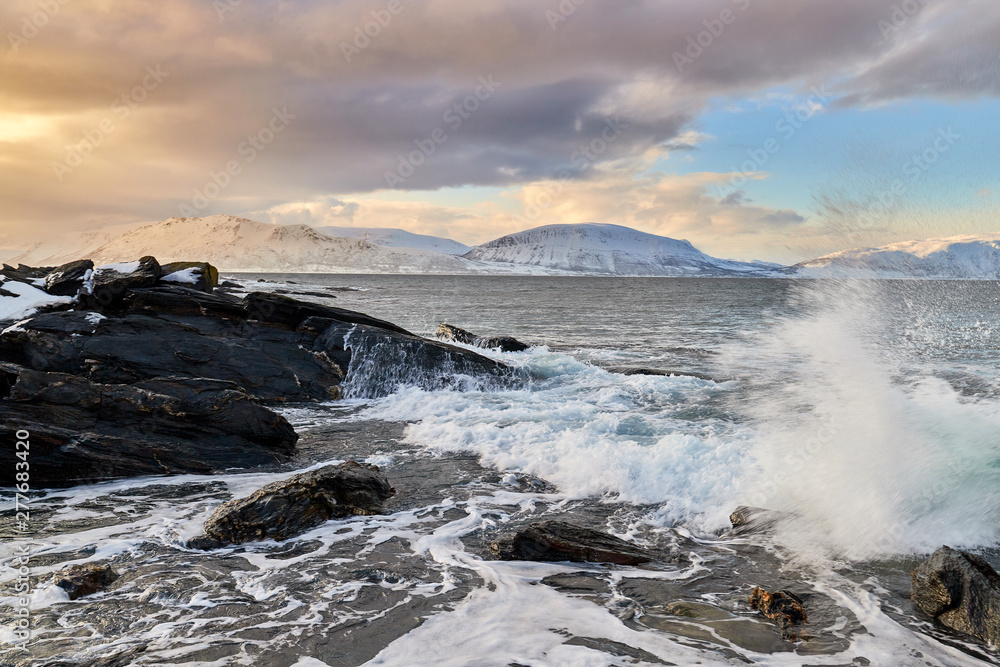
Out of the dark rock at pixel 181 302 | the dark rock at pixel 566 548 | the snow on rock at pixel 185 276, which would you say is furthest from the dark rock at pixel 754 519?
the snow on rock at pixel 185 276

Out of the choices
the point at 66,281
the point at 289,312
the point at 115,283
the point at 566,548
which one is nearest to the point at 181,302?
the point at 115,283

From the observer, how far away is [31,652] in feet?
16.6

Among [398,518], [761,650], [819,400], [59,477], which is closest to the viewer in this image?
[761,650]

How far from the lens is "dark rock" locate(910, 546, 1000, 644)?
569cm

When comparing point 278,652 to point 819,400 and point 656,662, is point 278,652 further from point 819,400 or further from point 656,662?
point 819,400

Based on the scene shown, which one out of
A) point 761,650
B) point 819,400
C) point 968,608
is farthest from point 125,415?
point 819,400

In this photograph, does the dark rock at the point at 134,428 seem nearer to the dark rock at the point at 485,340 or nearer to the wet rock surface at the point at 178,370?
the wet rock surface at the point at 178,370

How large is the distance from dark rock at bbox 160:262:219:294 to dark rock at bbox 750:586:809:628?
1997 centimetres

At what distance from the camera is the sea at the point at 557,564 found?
5.48 meters

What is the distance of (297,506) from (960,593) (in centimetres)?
803

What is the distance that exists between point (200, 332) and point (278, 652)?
14.7 meters

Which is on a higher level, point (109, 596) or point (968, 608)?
point (968, 608)

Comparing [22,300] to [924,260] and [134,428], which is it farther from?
[924,260]

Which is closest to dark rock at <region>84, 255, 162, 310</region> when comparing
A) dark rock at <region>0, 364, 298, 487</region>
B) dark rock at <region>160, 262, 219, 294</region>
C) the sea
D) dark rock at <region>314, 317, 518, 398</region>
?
dark rock at <region>160, 262, 219, 294</region>
